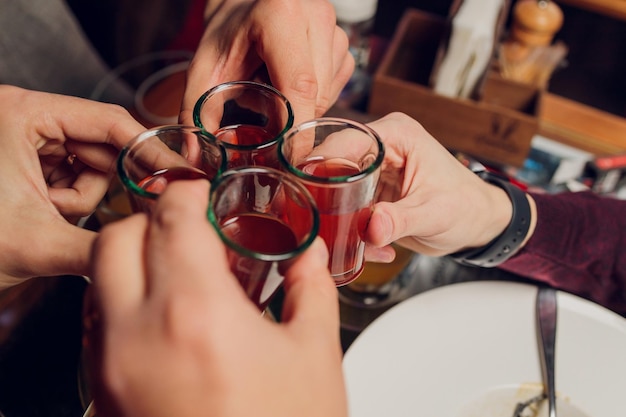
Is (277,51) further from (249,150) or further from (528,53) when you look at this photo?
(528,53)

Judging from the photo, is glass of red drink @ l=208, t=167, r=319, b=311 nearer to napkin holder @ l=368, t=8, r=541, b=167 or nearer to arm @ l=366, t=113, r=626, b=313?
arm @ l=366, t=113, r=626, b=313

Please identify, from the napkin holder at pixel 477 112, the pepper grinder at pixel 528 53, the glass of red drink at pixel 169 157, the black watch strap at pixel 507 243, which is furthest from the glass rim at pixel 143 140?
the pepper grinder at pixel 528 53

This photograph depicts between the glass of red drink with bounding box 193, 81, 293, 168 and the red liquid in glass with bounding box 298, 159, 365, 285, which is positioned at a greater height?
the glass of red drink with bounding box 193, 81, 293, 168

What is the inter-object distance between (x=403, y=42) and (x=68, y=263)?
123 cm

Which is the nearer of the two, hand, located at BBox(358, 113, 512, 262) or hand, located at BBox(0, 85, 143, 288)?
hand, located at BBox(0, 85, 143, 288)

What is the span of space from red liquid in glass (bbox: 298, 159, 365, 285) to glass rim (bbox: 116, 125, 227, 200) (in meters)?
0.12

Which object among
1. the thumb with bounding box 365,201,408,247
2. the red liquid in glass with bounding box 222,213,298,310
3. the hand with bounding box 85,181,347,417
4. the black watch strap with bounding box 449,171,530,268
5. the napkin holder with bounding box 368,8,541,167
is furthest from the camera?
the napkin holder with bounding box 368,8,541,167

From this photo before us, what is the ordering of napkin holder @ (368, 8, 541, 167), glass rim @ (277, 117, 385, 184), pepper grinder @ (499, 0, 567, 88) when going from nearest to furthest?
1. glass rim @ (277, 117, 385, 184)
2. napkin holder @ (368, 8, 541, 167)
3. pepper grinder @ (499, 0, 567, 88)

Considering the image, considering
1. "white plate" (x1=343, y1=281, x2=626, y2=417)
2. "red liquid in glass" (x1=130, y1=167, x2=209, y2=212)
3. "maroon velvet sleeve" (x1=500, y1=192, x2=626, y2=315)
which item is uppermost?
"red liquid in glass" (x1=130, y1=167, x2=209, y2=212)

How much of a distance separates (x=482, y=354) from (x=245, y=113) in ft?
1.82

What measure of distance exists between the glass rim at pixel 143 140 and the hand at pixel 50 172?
84 millimetres

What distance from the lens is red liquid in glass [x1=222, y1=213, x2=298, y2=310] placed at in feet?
1.68

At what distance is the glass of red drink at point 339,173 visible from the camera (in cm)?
66

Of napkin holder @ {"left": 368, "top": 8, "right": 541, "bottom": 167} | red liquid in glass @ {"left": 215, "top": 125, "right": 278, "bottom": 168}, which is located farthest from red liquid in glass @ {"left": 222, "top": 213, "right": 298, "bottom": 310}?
napkin holder @ {"left": 368, "top": 8, "right": 541, "bottom": 167}
